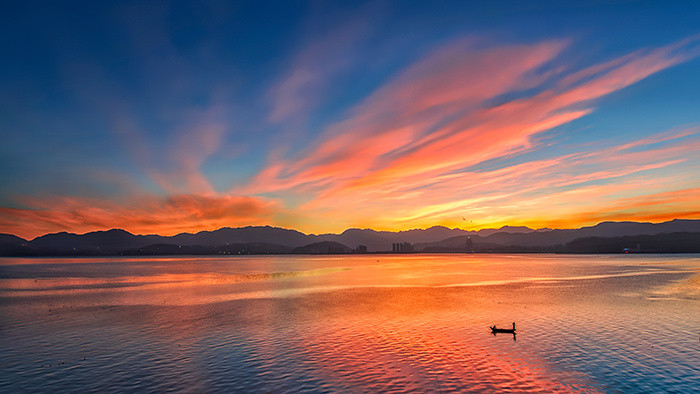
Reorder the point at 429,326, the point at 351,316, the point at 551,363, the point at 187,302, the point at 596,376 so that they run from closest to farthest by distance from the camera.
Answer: the point at 596,376 → the point at 551,363 → the point at 429,326 → the point at 351,316 → the point at 187,302

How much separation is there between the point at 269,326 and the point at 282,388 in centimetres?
2103

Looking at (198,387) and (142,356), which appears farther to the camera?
(142,356)

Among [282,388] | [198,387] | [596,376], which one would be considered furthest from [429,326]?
[198,387]

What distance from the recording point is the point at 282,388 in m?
24.9

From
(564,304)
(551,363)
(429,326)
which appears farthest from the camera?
(564,304)

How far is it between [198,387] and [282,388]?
554 cm

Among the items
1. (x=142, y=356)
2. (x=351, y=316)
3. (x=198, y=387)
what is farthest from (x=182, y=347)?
(x=351, y=316)

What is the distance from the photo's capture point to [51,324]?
150 ft

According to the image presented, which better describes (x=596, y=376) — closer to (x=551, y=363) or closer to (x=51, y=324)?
(x=551, y=363)

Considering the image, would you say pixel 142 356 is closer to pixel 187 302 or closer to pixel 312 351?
pixel 312 351

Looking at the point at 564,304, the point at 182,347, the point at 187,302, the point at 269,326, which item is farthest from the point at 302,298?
the point at 564,304

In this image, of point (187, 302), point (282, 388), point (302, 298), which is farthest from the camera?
point (302, 298)

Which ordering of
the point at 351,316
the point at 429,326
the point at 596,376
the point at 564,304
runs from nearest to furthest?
the point at 596,376 < the point at 429,326 < the point at 351,316 < the point at 564,304

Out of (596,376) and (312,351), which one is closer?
(596,376)
